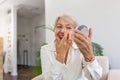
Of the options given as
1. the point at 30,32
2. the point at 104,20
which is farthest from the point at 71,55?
the point at 30,32

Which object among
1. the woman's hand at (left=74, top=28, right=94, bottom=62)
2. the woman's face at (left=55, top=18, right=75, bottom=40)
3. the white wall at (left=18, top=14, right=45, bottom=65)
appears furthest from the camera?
the white wall at (left=18, top=14, right=45, bottom=65)

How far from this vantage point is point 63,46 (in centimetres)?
107

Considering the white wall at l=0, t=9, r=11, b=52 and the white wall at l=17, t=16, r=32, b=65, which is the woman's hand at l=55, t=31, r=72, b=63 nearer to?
the white wall at l=0, t=9, r=11, b=52

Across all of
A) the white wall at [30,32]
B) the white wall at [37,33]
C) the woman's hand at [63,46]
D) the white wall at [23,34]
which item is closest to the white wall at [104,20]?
the woman's hand at [63,46]

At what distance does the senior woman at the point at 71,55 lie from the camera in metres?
1.02

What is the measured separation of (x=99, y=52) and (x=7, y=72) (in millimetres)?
5750

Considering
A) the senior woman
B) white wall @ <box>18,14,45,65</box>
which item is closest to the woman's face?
the senior woman

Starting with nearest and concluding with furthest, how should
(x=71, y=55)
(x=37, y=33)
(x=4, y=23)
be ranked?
(x=71, y=55)
(x=4, y=23)
(x=37, y=33)

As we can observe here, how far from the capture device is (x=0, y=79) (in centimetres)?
453

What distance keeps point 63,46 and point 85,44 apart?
0.45ft

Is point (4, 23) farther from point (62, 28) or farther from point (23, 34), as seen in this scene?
point (62, 28)

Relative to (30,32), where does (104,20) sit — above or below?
below

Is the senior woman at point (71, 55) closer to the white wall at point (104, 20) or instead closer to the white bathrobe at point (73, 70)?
the white bathrobe at point (73, 70)

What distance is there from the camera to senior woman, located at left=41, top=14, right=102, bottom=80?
1017 millimetres
